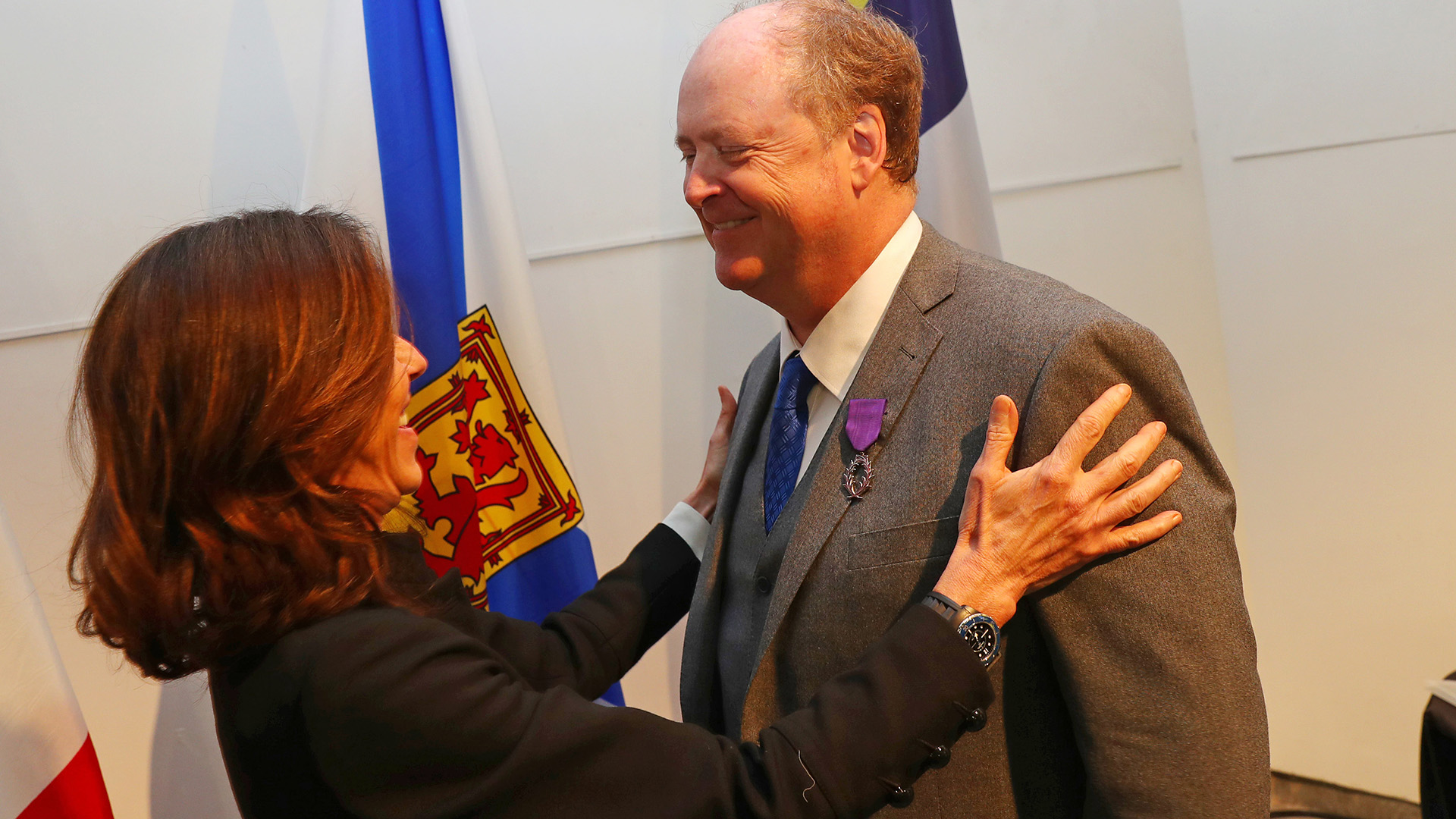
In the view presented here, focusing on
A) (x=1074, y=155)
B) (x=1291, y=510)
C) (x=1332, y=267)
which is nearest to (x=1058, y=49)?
(x=1074, y=155)

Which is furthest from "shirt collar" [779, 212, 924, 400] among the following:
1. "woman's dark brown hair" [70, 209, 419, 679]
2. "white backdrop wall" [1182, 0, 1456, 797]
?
"white backdrop wall" [1182, 0, 1456, 797]

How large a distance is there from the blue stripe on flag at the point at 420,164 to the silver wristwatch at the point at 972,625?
3.92ft

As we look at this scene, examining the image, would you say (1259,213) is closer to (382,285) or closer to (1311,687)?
(1311,687)

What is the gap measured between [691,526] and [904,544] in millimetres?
609

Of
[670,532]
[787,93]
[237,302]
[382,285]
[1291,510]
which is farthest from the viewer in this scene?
[1291,510]

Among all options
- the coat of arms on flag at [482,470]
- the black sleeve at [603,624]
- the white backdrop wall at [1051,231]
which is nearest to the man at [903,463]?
the black sleeve at [603,624]

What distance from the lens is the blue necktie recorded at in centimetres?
124

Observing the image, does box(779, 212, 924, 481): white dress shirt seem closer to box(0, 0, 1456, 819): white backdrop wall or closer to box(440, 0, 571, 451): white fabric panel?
box(440, 0, 571, 451): white fabric panel

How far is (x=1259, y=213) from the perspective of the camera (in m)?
2.56

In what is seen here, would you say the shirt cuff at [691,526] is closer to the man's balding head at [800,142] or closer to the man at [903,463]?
the man at [903,463]

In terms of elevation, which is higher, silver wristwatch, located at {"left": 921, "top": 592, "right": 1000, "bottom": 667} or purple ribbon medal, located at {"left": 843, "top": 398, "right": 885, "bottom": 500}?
purple ribbon medal, located at {"left": 843, "top": 398, "right": 885, "bottom": 500}

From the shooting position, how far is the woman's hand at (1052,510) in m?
0.94

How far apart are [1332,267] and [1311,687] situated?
47.3 inches

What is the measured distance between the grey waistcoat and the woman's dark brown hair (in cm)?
46
